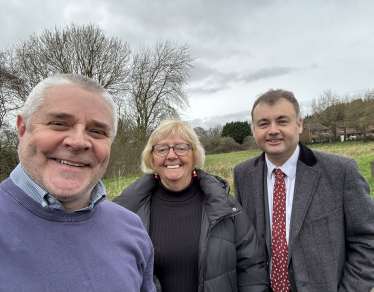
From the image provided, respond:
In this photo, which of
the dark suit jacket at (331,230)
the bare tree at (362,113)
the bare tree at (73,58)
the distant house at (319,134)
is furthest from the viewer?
the distant house at (319,134)

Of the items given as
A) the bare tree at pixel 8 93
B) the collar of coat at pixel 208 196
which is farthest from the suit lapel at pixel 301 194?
the bare tree at pixel 8 93

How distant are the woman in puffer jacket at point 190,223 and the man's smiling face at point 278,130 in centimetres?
54

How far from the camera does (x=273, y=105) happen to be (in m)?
2.11

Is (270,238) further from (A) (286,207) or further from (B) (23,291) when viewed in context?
(B) (23,291)

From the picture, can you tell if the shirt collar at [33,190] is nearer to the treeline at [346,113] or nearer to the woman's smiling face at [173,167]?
the woman's smiling face at [173,167]

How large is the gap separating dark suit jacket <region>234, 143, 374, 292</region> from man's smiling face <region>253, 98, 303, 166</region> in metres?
0.24

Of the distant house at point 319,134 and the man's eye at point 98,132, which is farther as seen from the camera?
the distant house at point 319,134

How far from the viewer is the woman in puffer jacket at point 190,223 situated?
1.87 metres

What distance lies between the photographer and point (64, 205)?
3.77 feet

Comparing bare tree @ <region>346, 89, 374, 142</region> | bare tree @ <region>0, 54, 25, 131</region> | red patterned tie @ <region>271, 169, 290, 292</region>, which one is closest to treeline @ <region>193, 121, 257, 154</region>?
bare tree @ <region>346, 89, 374, 142</region>

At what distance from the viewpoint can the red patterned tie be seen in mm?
1936

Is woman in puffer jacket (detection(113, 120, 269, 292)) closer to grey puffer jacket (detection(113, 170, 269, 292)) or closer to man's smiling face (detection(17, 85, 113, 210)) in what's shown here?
grey puffer jacket (detection(113, 170, 269, 292))

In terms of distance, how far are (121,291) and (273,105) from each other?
5.88 feet

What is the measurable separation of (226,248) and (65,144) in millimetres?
1416
